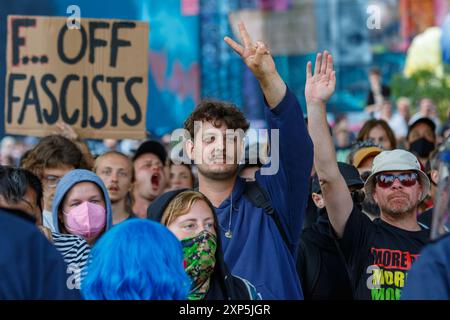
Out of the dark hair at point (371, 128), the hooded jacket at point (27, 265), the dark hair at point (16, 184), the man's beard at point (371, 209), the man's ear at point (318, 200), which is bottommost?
the hooded jacket at point (27, 265)

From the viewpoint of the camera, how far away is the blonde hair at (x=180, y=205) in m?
4.59

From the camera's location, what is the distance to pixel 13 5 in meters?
8.91

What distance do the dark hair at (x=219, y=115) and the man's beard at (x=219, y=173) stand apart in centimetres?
20

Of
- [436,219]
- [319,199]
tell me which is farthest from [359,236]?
[436,219]

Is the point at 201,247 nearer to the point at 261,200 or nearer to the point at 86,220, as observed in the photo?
the point at 261,200

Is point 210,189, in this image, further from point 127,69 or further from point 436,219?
point 127,69

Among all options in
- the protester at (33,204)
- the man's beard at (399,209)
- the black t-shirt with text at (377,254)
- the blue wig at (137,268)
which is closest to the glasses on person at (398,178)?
the man's beard at (399,209)

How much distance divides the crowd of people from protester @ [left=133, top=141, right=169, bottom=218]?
1261mm

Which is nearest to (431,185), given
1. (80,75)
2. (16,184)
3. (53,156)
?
(53,156)

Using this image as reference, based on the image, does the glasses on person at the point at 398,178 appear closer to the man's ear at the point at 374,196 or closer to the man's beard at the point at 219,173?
the man's ear at the point at 374,196

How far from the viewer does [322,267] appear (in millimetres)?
6156

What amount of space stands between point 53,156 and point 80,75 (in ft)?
4.48

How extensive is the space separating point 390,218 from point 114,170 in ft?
8.24

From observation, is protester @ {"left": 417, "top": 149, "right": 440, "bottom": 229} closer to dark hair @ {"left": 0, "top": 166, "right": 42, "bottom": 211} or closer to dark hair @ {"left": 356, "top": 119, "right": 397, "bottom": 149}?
dark hair @ {"left": 356, "top": 119, "right": 397, "bottom": 149}
